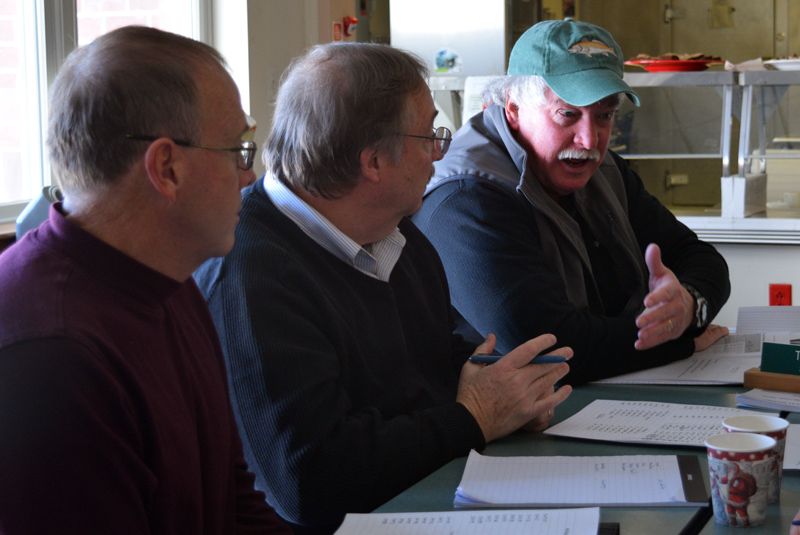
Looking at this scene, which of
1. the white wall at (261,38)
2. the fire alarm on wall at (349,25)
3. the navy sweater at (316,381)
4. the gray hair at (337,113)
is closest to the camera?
the navy sweater at (316,381)

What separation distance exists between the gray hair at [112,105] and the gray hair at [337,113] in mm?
497

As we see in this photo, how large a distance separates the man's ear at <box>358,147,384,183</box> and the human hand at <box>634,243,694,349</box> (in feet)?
2.08

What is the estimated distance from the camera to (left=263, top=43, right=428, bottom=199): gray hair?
1.38 meters

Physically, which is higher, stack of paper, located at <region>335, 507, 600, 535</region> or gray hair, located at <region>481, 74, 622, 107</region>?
gray hair, located at <region>481, 74, 622, 107</region>

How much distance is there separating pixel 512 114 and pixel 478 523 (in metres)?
1.24

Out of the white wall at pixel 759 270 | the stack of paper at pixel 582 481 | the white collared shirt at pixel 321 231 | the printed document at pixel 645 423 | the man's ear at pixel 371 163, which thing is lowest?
the white wall at pixel 759 270

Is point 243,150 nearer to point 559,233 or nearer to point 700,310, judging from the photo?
point 559,233

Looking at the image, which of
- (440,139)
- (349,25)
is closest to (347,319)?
(440,139)

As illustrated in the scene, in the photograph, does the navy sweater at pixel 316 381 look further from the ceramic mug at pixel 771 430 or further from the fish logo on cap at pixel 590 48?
the fish logo on cap at pixel 590 48

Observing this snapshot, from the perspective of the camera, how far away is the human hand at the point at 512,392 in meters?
1.31

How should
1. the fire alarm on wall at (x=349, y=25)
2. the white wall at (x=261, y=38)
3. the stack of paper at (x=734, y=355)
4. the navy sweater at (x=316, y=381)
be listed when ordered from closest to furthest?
the navy sweater at (x=316, y=381) < the stack of paper at (x=734, y=355) < the white wall at (x=261, y=38) < the fire alarm on wall at (x=349, y=25)

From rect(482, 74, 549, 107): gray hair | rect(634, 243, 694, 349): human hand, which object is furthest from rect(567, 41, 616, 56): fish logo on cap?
rect(634, 243, 694, 349): human hand

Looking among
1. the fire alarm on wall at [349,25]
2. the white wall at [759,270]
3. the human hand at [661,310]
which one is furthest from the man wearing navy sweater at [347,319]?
the fire alarm on wall at [349,25]

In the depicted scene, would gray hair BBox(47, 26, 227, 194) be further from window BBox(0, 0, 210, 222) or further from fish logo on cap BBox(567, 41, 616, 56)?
window BBox(0, 0, 210, 222)
